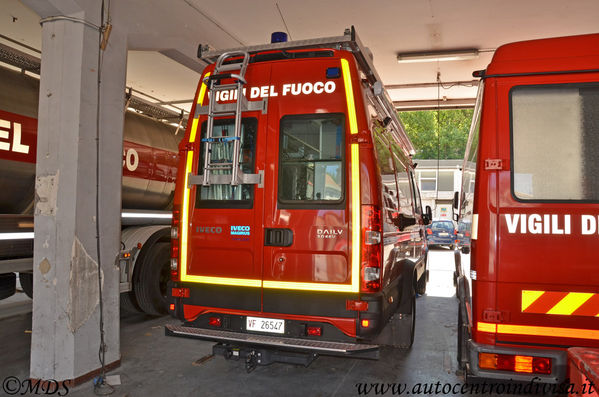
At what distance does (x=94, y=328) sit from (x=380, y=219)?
2917 millimetres

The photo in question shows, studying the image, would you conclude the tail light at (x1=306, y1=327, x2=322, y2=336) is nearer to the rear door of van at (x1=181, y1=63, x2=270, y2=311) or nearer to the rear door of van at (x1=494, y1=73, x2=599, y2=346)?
the rear door of van at (x1=181, y1=63, x2=270, y2=311)

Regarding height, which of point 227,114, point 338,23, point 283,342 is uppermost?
point 338,23

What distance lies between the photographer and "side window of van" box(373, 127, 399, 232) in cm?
425

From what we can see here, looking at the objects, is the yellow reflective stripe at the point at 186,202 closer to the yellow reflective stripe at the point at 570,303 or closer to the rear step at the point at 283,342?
the rear step at the point at 283,342

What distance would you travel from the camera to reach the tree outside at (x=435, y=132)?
39.0 metres

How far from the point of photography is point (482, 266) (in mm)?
3131

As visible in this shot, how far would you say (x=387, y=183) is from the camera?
15.3 feet

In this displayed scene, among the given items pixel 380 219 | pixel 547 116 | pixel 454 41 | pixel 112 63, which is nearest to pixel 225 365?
pixel 380 219

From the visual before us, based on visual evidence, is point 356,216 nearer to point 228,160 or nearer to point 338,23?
point 228,160

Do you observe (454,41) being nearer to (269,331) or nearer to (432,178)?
(269,331)

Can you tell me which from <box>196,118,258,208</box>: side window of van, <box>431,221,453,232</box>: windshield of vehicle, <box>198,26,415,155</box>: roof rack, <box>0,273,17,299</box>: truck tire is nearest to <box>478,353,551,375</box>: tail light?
<box>196,118,258,208</box>: side window of van

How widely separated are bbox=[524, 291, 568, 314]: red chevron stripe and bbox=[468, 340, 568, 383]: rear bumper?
0.83 feet

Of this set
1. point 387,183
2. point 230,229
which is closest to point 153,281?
point 230,229

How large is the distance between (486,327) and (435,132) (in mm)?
38033
